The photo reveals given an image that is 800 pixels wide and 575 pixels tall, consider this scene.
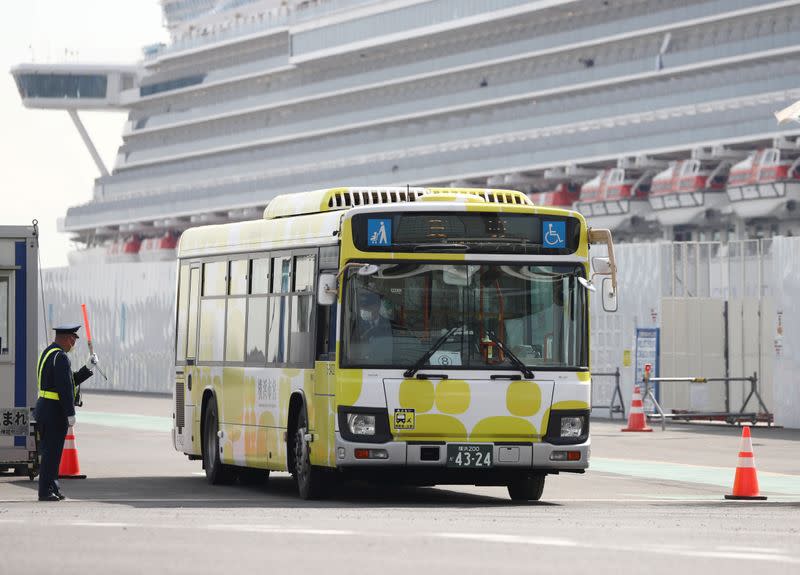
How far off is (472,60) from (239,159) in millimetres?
22116

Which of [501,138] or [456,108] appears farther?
[456,108]

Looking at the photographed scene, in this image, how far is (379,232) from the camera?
1636 cm

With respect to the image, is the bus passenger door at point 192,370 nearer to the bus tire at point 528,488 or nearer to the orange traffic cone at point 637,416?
the bus tire at point 528,488

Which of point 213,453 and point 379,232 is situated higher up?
point 379,232

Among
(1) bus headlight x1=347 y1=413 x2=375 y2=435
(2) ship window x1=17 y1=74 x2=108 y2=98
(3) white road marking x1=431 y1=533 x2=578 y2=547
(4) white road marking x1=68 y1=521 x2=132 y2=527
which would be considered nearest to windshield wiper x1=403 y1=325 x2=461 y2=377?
(1) bus headlight x1=347 y1=413 x2=375 y2=435

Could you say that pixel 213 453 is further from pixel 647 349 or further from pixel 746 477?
pixel 647 349

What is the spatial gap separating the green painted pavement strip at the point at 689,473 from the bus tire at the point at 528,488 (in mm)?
2949

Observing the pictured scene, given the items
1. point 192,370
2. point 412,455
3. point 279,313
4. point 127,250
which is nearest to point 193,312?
point 192,370

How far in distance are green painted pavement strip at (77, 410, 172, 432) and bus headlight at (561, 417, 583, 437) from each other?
675 inches

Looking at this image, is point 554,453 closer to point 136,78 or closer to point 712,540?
point 712,540

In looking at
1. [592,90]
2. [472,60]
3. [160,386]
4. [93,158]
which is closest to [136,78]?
[93,158]

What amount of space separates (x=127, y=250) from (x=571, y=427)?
369 feet

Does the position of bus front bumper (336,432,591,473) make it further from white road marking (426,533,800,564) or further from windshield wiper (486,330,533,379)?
white road marking (426,533,800,564)

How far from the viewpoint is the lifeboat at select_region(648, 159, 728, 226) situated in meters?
79.1
